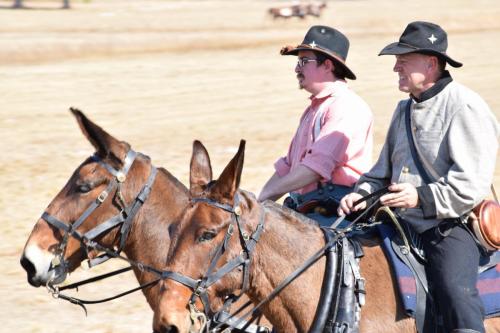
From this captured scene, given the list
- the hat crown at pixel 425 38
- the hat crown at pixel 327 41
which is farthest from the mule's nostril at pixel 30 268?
the hat crown at pixel 425 38

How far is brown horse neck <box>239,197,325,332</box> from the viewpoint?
5.49 m

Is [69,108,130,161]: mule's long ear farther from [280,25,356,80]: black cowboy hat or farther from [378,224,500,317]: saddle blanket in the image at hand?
[378,224,500,317]: saddle blanket

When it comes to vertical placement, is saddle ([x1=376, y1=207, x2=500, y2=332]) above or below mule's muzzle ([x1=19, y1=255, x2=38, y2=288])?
above

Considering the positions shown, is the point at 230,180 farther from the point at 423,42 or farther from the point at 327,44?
the point at 327,44

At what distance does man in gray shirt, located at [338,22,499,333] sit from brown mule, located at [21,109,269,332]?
1.32 m

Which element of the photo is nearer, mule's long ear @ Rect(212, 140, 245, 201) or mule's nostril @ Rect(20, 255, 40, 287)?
mule's long ear @ Rect(212, 140, 245, 201)

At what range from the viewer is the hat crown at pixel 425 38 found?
19.2 ft

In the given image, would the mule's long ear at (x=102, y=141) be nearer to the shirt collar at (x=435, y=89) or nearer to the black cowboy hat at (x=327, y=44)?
the black cowboy hat at (x=327, y=44)

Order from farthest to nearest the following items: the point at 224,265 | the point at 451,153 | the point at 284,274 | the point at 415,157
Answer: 1. the point at 415,157
2. the point at 451,153
3. the point at 284,274
4. the point at 224,265

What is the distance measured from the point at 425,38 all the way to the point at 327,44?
1497mm

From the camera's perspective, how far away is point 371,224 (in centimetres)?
586

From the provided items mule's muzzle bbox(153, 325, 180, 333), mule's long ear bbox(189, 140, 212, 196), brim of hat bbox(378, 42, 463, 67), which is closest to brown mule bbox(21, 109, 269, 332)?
mule's long ear bbox(189, 140, 212, 196)

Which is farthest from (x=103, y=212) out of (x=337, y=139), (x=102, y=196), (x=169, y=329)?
(x=337, y=139)

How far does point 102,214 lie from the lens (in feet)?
21.5
